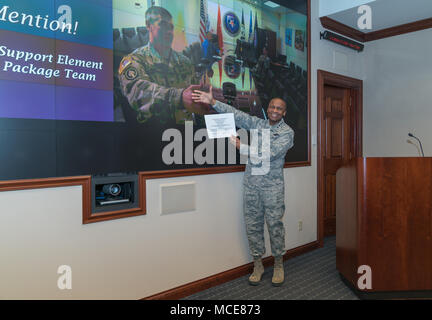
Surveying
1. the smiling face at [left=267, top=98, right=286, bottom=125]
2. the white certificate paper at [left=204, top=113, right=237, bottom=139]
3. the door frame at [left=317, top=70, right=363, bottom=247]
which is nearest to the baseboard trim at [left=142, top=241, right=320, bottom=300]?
the door frame at [left=317, top=70, right=363, bottom=247]

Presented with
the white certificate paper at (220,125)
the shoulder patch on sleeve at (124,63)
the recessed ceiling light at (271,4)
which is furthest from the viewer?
the recessed ceiling light at (271,4)

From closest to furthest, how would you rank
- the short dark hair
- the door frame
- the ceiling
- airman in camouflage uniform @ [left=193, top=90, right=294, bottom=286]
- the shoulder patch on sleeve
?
the shoulder patch on sleeve → the short dark hair → airman in camouflage uniform @ [left=193, top=90, right=294, bottom=286] → the ceiling → the door frame

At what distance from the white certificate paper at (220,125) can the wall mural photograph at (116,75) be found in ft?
0.29

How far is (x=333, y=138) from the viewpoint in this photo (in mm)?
4340

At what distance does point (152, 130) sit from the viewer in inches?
93.0

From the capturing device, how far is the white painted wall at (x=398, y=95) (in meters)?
3.96

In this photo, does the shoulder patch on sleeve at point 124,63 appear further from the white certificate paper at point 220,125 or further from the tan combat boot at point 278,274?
the tan combat boot at point 278,274

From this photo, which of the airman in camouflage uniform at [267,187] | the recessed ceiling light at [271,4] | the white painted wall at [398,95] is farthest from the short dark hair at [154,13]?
the white painted wall at [398,95]

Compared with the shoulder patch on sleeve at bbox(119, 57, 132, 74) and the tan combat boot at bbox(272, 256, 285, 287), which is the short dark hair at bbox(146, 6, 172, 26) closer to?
the shoulder patch on sleeve at bbox(119, 57, 132, 74)

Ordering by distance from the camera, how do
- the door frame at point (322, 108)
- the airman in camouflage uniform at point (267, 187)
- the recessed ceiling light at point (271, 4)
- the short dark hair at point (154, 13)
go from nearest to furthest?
the short dark hair at point (154, 13), the airman in camouflage uniform at point (267, 187), the recessed ceiling light at point (271, 4), the door frame at point (322, 108)

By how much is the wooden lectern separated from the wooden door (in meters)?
1.76

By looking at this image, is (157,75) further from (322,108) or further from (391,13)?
(391,13)

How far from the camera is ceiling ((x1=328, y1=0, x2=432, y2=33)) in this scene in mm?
3475
